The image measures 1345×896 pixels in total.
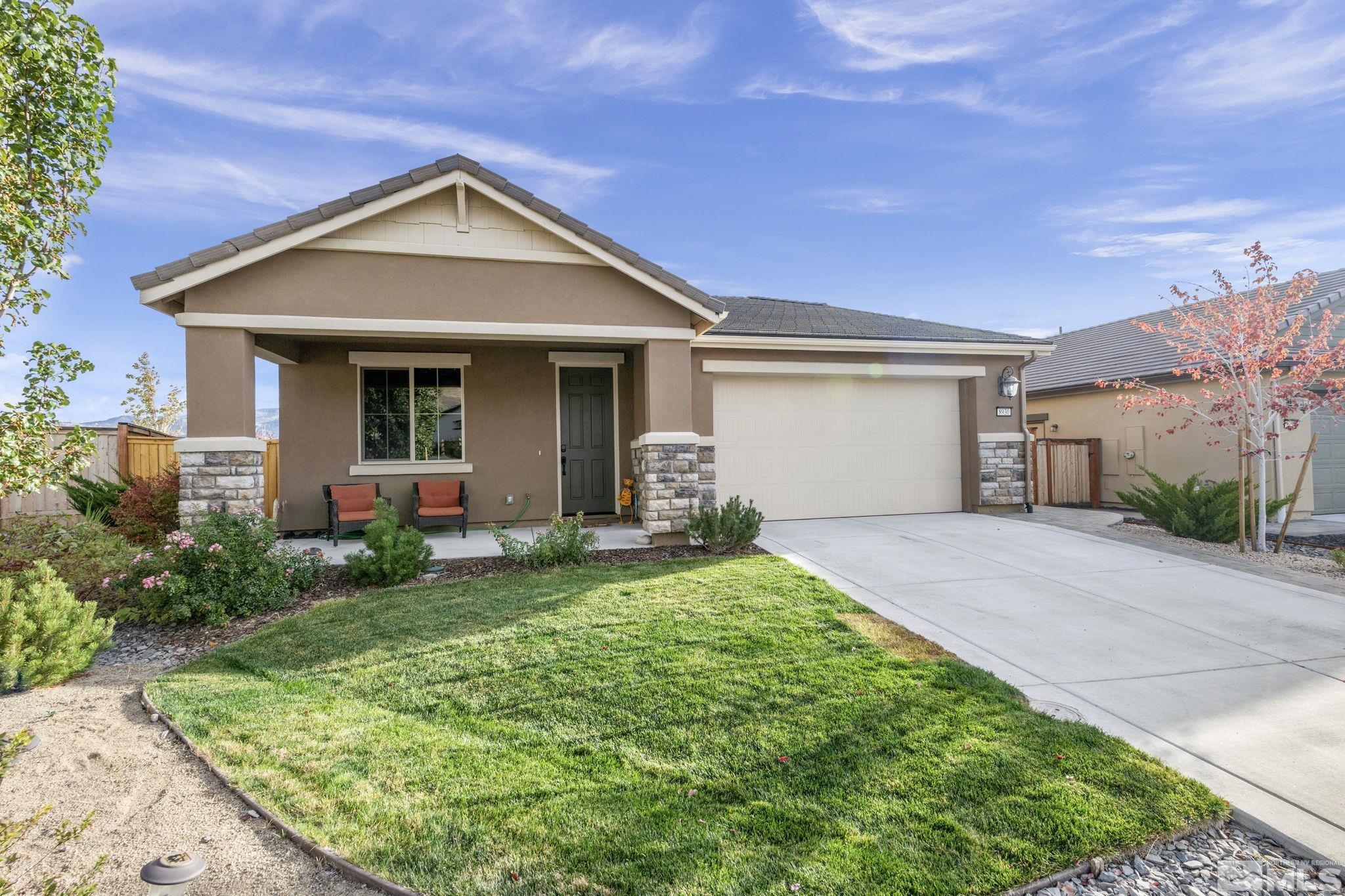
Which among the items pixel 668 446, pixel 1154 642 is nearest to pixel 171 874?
pixel 1154 642

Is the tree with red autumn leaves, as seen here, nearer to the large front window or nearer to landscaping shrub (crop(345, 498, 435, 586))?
landscaping shrub (crop(345, 498, 435, 586))

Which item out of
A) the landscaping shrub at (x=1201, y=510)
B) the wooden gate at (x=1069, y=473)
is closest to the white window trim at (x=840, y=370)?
the landscaping shrub at (x=1201, y=510)

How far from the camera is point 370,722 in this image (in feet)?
11.5

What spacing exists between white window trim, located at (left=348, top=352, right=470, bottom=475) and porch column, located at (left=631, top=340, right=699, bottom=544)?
311 centimetres

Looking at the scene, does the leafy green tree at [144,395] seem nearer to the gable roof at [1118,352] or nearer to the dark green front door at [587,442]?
the dark green front door at [587,442]

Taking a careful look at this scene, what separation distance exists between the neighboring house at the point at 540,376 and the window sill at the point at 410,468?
3 centimetres

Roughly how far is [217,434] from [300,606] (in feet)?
7.66

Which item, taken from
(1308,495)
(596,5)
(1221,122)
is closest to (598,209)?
(596,5)

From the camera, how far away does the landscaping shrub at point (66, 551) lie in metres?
5.84

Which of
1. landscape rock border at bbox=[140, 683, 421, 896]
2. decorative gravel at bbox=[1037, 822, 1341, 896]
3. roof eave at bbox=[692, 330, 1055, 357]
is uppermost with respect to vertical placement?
roof eave at bbox=[692, 330, 1055, 357]

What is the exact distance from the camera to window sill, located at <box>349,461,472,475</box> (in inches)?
371

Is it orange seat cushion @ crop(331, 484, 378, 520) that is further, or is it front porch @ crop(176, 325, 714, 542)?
orange seat cushion @ crop(331, 484, 378, 520)

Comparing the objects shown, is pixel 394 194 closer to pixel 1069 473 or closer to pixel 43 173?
pixel 43 173

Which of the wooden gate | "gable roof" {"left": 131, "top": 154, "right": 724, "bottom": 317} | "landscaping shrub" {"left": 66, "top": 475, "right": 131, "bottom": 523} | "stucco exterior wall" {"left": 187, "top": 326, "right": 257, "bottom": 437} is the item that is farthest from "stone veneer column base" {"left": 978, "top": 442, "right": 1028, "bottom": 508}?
"landscaping shrub" {"left": 66, "top": 475, "right": 131, "bottom": 523}
